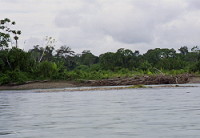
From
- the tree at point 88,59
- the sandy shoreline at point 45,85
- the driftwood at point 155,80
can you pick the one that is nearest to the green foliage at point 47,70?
the sandy shoreline at point 45,85

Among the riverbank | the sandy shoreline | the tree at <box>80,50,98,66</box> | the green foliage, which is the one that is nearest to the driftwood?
the riverbank

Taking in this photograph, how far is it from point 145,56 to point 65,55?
18.0 meters

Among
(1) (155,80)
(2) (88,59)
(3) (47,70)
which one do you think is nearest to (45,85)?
(3) (47,70)

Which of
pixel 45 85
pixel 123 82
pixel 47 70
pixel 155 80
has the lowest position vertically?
pixel 45 85

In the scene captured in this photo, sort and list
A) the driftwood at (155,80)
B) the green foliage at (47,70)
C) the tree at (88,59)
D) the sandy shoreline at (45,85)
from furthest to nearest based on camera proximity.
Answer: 1. the tree at (88,59)
2. the green foliage at (47,70)
3. the sandy shoreline at (45,85)
4. the driftwood at (155,80)

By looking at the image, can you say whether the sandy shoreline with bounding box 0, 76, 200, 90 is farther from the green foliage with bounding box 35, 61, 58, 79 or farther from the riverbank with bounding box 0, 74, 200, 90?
the green foliage with bounding box 35, 61, 58, 79

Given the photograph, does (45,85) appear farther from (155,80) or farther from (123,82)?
(155,80)

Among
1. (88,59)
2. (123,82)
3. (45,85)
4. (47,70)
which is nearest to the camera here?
(123,82)

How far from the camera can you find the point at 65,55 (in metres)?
101

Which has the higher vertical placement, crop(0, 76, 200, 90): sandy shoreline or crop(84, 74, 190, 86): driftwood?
crop(84, 74, 190, 86): driftwood

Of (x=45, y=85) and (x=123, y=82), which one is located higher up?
(x=123, y=82)

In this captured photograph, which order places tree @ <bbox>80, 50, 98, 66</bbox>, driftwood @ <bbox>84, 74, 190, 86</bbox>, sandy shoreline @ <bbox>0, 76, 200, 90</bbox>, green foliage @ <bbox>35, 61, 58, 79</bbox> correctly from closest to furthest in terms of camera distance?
1. driftwood @ <bbox>84, 74, 190, 86</bbox>
2. sandy shoreline @ <bbox>0, 76, 200, 90</bbox>
3. green foliage @ <bbox>35, 61, 58, 79</bbox>
4. tree @ <bbox>80, 50, 98, 66</bbox>

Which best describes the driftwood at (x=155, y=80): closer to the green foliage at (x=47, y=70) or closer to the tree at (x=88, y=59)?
the green foliage at (x=47, y=70)

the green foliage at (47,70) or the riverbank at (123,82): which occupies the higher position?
the green foliage at (47,70)
